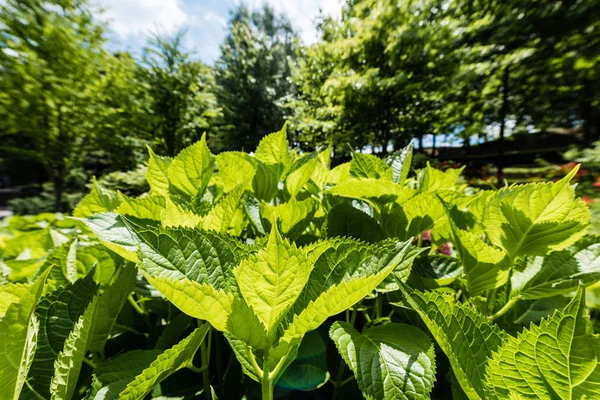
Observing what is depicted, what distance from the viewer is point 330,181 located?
943mm

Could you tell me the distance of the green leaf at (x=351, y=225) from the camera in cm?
65

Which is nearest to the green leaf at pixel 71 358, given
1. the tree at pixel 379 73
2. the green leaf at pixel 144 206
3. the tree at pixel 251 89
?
the green leaf at pixel 144 206

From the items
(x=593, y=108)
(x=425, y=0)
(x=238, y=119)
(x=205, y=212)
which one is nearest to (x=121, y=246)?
(x=205, y=212)

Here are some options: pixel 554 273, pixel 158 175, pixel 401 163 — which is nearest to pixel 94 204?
pixel 158 175

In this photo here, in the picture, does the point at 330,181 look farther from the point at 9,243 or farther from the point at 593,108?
the point at 593,108

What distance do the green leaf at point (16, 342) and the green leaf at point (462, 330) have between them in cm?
49

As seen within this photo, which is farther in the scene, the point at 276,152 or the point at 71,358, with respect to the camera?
the point at 276,152

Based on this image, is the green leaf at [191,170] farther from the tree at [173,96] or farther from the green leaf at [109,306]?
the tree at [173,96]

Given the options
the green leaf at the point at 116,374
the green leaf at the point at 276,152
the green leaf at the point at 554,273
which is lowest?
the green leaf at the point at 116,374

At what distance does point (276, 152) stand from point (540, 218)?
62cm

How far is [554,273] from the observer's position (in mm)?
583

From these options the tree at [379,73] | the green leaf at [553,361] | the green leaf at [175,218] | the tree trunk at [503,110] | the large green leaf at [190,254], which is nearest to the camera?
the green leaf at [553,361]

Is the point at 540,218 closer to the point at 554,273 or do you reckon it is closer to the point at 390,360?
the point at 554,273

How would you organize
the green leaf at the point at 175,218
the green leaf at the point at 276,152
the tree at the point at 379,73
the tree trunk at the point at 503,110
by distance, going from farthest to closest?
the tree trunk at the point at 503,110, the tree at the point at 379,73, the green leaf at the point at 276,152, the green leaf at the point at 175,218
